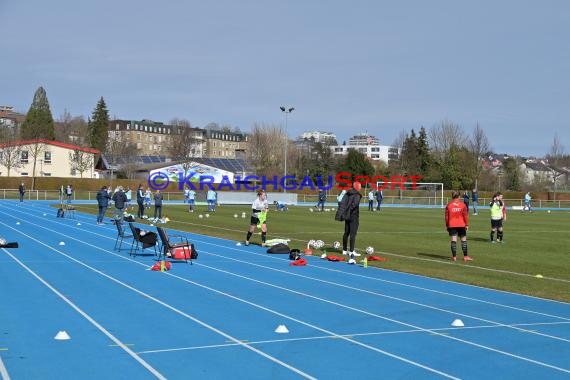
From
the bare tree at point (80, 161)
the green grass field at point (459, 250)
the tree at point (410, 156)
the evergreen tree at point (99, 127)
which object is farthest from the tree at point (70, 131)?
the green grass field at point (459, 250)

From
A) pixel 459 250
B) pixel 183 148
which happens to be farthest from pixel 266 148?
pixel 459 250

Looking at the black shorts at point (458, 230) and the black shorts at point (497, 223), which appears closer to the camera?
the black shorts at point (458, 230)

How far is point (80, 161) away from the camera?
8444cm

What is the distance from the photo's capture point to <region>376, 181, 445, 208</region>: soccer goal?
7294cm

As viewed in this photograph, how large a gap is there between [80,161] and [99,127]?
3455 centimetres

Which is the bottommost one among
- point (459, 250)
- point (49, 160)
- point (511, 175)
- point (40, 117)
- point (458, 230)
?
point (459, 250)

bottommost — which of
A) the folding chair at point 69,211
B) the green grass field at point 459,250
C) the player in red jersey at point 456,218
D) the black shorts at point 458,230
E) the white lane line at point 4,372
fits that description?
the green grass field at point 459,250

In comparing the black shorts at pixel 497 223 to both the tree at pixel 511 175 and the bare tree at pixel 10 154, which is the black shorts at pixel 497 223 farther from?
the tree at pixel 511 175

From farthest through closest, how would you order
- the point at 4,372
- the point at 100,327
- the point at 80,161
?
the point at 80,161
the point at 100,327
the point at 4,372

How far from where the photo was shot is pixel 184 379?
6.62 meters

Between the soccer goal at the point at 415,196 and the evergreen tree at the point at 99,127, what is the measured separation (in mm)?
55808

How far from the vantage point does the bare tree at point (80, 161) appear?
8462 centimetres

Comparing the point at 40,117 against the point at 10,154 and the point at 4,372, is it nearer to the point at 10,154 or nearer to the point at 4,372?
the point at 10,154

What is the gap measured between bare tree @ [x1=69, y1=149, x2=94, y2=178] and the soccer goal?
37.1 meters
